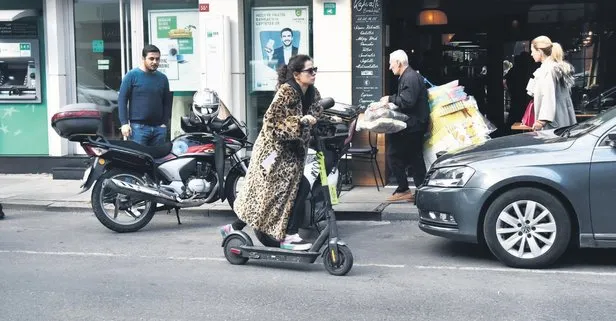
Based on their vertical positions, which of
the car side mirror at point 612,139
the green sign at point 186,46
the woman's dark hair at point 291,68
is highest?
the green sign at point 186,46

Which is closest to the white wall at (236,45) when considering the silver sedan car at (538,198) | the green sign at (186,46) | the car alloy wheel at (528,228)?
the green sign at (186,46)

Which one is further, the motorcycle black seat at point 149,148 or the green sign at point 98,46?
the green sign at point 98,46

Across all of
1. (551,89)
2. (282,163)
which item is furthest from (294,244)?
(551,89)

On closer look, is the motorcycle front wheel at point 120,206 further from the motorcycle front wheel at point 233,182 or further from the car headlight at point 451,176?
the car headlight at point 451,176

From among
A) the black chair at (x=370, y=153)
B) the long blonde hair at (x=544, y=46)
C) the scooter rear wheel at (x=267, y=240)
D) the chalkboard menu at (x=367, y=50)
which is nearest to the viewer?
the scooter rear wheel at (x=267, y=240)

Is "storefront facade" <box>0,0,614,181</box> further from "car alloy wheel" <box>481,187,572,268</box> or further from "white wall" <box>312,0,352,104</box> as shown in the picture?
"car alloy wheel" <box>481,187,572,268</box>

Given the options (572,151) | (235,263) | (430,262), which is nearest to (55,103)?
(235,263)

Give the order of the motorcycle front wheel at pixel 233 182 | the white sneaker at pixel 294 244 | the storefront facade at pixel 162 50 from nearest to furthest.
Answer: the white sneaker at pixel 294 244, the motorcycle front wheel at pixel 233 182, the storefront facade at pixel 162 50

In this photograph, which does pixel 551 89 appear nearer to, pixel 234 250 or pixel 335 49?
pixel 335 49

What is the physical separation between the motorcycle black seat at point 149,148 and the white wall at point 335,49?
308 cm

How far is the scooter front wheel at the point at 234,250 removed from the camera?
21.6ft

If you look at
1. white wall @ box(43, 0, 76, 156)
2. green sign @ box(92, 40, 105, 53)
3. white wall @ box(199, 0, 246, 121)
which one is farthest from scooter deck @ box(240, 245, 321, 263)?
green sign @ box(92, 40, 105, 53)

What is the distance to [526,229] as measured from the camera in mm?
6332

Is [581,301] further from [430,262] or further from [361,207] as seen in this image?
[361,207]
